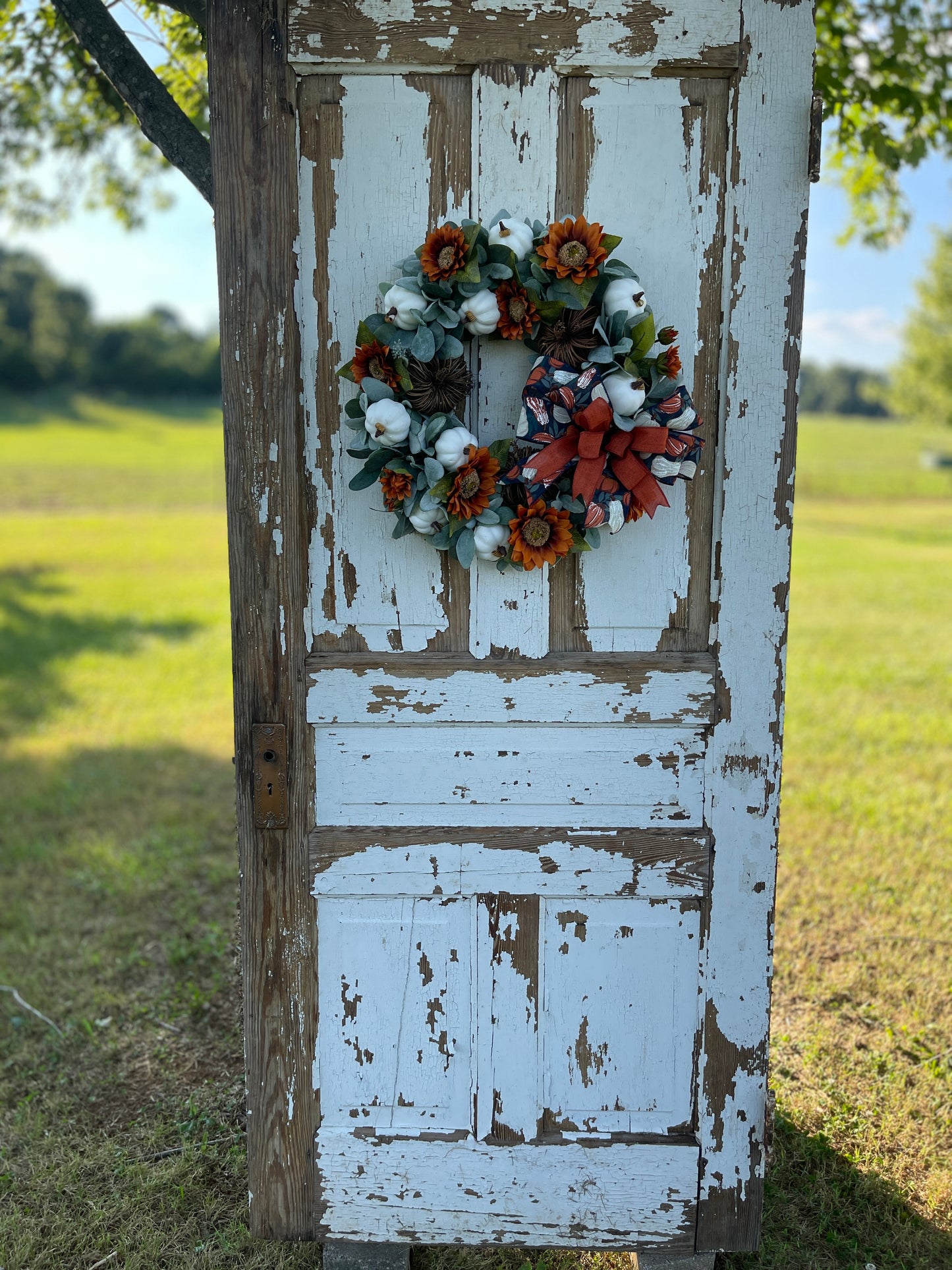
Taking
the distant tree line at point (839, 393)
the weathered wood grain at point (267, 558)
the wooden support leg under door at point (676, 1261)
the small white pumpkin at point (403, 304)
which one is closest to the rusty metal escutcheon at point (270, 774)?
the weathered wood grain at point (267, 558)

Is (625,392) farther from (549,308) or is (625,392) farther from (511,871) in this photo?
(511,871)

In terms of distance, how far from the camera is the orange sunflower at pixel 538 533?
1.76 meters

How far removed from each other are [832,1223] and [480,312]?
2.26m

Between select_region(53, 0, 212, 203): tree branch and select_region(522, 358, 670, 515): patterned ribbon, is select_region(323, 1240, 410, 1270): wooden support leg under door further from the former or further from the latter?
select_region(53, 0, 212, 203): tree branch

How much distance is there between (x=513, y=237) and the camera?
5.59 ft

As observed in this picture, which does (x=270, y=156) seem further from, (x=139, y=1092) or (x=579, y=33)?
(x=139, y=1092)

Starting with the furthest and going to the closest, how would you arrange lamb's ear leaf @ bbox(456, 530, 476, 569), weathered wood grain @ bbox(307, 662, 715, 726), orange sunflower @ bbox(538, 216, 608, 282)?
weathered wood grain @ bbox(307, 662, 715, 726) → lamb's ear leaf @ bbox(456, 530, 476, 569) → orange sunflower @ bbox(538, 216, 608, 282)

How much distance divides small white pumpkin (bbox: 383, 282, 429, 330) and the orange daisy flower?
1.43 ft

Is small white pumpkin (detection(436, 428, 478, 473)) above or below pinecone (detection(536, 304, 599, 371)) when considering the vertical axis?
below

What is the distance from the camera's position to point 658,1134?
203 centimetres

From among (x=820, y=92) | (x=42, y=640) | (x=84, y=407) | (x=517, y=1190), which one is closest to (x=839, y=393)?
(x=84, y=407)

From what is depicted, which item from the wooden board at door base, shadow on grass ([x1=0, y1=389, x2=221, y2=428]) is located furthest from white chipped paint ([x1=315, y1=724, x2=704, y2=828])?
shadow on grass ([x1=0, y1=389, x2=221, y2=428])

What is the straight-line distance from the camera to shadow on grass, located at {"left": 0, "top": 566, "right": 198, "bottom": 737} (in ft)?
21.8

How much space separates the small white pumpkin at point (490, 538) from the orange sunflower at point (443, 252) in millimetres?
454
